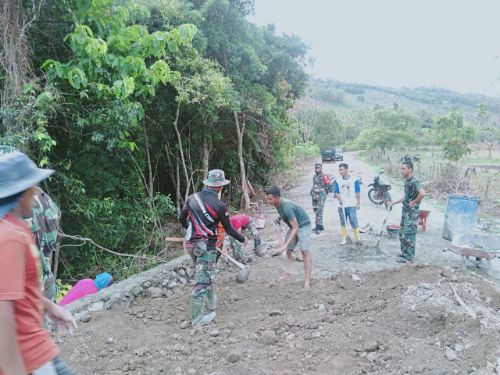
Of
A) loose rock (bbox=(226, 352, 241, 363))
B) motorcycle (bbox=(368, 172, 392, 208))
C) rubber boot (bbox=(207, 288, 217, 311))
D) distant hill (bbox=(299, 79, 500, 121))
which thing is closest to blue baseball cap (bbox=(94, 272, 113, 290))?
rubber boot (bbox=(207, 288, 217, 311))

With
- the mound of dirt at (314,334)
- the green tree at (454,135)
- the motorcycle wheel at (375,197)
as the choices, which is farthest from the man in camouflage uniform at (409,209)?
the green tree at (454,135)

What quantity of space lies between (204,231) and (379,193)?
363 inches

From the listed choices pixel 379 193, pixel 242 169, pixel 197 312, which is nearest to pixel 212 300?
pixel 197 312

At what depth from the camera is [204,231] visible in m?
4.17

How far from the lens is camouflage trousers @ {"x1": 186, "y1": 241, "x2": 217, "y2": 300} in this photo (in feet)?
13.8

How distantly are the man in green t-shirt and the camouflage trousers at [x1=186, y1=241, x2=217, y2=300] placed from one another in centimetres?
117

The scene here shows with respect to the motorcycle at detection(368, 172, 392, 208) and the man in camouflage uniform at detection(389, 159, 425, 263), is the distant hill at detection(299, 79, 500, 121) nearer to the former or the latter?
the motorcycle at detection(368, 172, 392, 208)

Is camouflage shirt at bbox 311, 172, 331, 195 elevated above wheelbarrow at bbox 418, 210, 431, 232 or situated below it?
above

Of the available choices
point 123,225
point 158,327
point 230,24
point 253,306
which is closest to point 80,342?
point 158,327

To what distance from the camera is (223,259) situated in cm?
652

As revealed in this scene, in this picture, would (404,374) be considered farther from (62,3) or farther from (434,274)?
(62,3)

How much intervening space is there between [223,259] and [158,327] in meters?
2.32

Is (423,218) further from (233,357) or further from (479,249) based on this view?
(233,357)

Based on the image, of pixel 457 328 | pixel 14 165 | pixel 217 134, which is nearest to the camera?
pixel 14 165
